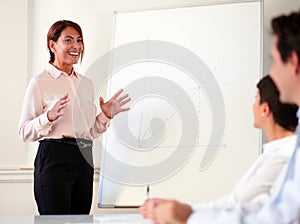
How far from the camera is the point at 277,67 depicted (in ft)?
3.27

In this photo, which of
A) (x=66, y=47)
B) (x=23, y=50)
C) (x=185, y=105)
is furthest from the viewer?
(x=23, y=50)

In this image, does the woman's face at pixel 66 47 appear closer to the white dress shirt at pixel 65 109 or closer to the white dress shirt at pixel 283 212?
the white dress shirt at pixel 65 109

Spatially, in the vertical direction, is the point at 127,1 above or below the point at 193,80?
above

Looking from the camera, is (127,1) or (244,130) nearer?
(244,130)

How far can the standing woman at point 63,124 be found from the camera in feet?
8.11

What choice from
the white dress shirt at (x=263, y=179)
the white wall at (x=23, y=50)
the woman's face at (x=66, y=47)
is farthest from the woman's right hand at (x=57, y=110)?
the white dress shirt at (x=263, y=179)

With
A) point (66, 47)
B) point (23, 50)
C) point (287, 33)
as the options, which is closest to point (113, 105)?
point (66, 47)

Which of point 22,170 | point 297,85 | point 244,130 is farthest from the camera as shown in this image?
point 22,170

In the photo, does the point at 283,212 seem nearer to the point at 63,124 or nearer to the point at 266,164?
the point at 266,164

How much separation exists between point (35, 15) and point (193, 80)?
1.05 meters

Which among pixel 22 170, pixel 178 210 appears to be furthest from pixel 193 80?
pixel 178 210

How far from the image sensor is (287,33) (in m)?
0.97

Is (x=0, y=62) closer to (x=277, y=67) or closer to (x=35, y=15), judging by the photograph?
(x=35, y=15)

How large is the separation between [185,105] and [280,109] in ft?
4.96
